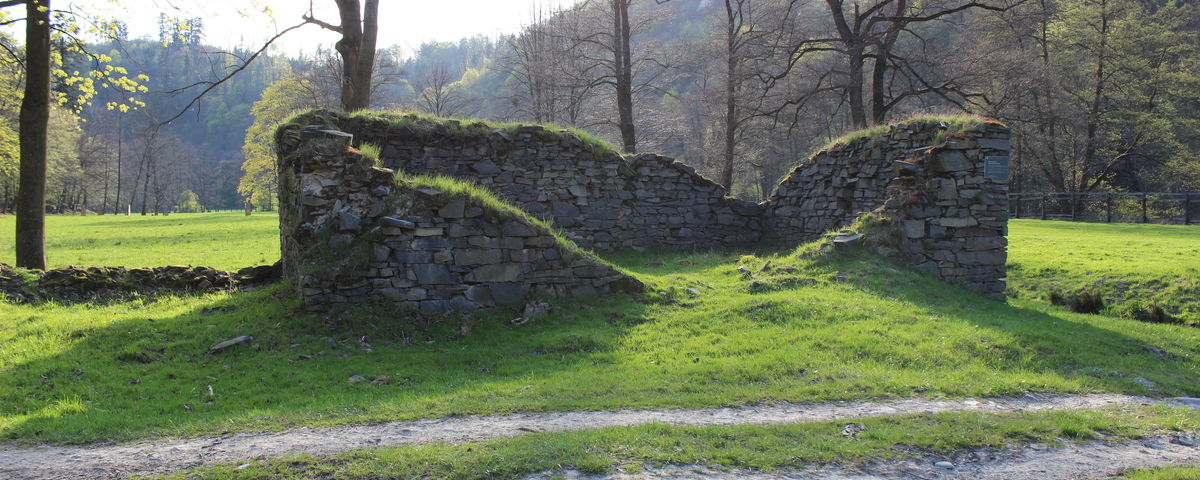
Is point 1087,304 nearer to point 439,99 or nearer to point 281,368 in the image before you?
point 281,368

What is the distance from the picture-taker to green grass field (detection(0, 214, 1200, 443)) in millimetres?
6055

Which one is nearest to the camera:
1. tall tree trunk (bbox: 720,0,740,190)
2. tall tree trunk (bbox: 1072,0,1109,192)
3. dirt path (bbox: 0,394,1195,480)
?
dirt path (bbox: 0,394,1195,480)

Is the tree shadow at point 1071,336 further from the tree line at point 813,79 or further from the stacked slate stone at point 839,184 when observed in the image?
the tree line at point 813,79

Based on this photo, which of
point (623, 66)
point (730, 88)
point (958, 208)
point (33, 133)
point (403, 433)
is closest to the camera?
point (403, 433)

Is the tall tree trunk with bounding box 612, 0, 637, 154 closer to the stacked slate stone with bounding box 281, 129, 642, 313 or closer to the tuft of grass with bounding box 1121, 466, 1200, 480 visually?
the stacked slate stone with bounding box 281, 129, 642, 313

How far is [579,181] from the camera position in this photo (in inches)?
610

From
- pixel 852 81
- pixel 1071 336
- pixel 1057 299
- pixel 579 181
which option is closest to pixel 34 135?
pixel 579 181

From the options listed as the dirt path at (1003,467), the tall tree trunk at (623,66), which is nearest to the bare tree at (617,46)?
the tall tree trunk at (623,66)

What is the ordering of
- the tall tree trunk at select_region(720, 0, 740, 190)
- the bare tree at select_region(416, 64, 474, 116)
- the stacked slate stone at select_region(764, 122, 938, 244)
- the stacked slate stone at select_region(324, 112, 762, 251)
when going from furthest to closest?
the bare tree at select_region(416, 64, 474, 116) → the tall tree trunk at select_region(720, 0, 740, 190) → the stacked slate stone at select_region(324, 112, 762, 251) → the stacked slate stone at select_region(764, 122, 938, 244)

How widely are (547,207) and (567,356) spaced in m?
7.64

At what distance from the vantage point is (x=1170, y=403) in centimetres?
636

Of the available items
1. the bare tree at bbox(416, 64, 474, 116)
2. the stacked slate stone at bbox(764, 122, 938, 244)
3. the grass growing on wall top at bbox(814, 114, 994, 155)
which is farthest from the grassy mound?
the bare tree at bbox(416, 64, 474, 116)

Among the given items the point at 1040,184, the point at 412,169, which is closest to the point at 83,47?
the point at 412,169

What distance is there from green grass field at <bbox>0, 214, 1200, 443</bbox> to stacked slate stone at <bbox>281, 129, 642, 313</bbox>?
411 mm
